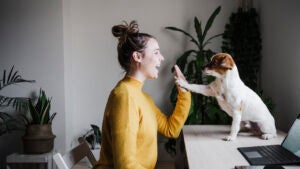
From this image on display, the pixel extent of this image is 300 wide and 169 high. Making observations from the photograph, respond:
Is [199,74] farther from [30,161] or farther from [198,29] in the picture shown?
[30,161]

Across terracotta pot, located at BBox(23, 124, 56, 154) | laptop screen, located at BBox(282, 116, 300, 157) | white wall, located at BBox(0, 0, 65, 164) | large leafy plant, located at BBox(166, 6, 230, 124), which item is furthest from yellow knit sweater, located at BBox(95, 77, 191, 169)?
white wall, located at BBox(0, 0, 65, 164)

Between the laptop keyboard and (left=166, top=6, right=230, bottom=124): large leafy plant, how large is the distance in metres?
1.41

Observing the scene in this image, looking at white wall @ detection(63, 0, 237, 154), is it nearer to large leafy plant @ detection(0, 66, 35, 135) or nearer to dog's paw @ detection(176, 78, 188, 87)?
large leafy plant @ detection(0, 66, 35, 135)

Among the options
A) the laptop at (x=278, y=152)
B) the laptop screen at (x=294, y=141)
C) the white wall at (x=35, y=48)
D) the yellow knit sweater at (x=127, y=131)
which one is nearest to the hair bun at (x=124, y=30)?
the yellow knit sweater at (x=127, y=131)

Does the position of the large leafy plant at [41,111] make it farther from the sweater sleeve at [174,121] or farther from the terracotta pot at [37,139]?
the sweater sleeve at [174,121]

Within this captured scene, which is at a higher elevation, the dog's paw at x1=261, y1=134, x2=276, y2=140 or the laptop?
the laptop

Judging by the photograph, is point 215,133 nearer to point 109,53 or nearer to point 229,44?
point 229,44

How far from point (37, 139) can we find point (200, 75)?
5.42 ft

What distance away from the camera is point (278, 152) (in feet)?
4.90

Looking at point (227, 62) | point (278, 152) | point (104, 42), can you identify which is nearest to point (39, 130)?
point (104, 42)

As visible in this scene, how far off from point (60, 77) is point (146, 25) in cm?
105

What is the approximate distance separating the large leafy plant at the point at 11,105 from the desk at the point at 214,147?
1.99m

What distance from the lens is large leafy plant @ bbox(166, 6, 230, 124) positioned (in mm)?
3109

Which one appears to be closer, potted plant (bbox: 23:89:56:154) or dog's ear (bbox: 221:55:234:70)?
dog's ear (bbox: 221:55:234:70)
